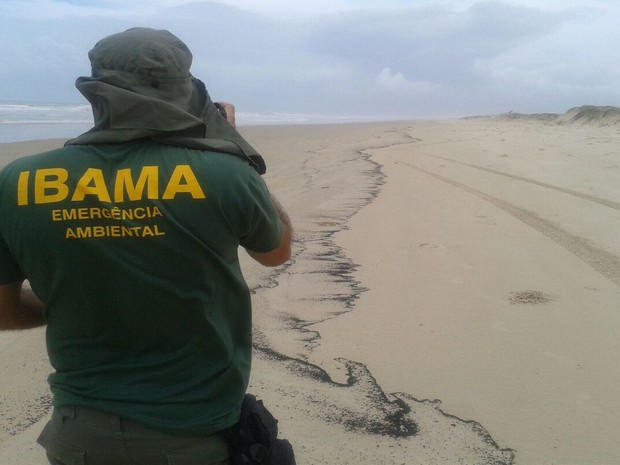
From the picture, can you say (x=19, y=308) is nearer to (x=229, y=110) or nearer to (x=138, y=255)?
(x=138, y=255)

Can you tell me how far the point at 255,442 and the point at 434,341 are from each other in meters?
2.20

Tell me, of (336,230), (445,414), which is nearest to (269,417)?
(445,414)

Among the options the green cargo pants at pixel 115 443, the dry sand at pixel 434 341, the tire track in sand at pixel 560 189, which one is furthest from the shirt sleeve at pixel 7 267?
the tire track in sand at pixel 560 189

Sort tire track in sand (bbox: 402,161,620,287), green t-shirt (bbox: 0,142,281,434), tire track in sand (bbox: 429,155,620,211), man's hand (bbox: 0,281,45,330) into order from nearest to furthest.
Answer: green t-shirt (bbox: 0,142,281,434)
man's hand (bbox: 0,281,45,330)
tire track in sand (bbox: 402,161,620,287)
tire track in sand (bbox: 429,155,620,211)

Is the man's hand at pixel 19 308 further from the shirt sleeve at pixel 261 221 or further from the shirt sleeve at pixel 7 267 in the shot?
the shirt sleeve at pixel 261 221

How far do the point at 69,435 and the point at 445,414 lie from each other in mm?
1863

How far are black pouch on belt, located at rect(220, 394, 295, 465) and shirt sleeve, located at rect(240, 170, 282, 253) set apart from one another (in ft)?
1.34

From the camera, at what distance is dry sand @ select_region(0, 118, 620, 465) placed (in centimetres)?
258

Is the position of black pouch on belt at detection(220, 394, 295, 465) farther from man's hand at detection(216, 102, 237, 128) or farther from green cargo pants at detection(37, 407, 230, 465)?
man's hand at detection(216, 102, 237, 128)

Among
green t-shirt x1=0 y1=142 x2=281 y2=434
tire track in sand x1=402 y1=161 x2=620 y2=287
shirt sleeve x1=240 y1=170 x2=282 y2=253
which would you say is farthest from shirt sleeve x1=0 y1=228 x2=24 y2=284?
tire track in sand x1=402 y1=161 x2=620 y2=287

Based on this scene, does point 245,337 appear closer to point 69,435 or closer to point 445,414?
point 69,435

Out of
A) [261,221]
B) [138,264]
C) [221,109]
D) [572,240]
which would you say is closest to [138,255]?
[138,264]

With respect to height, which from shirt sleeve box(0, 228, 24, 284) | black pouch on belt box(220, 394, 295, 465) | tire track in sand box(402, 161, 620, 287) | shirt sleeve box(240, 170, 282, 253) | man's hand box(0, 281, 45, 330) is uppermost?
shirt sleeve box(240, 170, 282, 253)

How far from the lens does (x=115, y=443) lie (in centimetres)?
133
